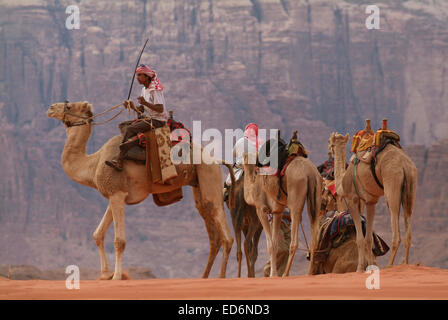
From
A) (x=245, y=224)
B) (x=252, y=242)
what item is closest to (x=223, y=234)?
(x=245, y=224)

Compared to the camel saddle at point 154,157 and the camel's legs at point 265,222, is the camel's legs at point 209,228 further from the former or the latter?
the camel's legs at point 265,222

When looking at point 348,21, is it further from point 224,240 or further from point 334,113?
point 224,240

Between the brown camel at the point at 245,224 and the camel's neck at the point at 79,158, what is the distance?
14.2 ft

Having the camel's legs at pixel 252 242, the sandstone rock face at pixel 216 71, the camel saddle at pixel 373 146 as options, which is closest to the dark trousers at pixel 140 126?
the camel saddle at pixel 373 146

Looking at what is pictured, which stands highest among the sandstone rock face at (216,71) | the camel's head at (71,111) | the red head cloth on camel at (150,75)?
the red head cloth on camel at (150,75)

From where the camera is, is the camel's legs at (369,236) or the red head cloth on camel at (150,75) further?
the camel's legs at (369,236)

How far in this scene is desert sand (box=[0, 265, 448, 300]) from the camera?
34.0 ft

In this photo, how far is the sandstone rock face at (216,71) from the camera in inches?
3947

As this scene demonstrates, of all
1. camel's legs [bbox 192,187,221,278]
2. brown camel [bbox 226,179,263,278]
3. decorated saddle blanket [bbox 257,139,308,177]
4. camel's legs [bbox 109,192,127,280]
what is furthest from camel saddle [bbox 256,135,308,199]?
brown camel [bbox 226,179,263,278]

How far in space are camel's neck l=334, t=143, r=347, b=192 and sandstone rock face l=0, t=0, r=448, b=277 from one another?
79163 millimetres

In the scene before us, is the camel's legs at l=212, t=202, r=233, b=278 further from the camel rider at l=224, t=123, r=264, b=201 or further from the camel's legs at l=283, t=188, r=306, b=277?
the camel rider at l=224, t=123, r=264, b=201
